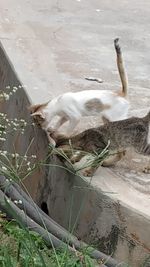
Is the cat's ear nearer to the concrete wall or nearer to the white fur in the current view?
the white fur

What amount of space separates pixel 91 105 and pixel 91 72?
4.49 feet

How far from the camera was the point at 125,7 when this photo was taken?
847 cm

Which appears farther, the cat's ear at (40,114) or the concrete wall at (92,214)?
the cat's ear at (40,114)

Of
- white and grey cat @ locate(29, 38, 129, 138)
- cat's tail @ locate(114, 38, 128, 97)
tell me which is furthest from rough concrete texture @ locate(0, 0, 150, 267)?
cat's tail @ locate(114, 38, 128, 97)

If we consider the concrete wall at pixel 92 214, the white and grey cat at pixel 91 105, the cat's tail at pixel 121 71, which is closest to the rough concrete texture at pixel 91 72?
the concrete wall at pixel 92 214

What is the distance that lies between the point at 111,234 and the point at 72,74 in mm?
2029

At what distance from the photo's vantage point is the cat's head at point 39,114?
5137mm

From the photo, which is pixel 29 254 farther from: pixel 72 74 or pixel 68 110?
pixel 72 74

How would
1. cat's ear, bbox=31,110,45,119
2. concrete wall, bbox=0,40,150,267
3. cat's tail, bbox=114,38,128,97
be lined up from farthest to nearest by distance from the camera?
cat's ear, bbox=31,110,45,119, cat's tail, bbox=114,38,128,97, concrete wall, bbox=0,40,150,267

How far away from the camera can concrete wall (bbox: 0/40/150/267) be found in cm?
443

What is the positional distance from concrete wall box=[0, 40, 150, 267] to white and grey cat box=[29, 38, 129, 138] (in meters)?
0.23

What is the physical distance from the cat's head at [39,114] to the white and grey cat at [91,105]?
3 centimetres

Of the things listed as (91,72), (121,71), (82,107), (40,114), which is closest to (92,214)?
(82,107)

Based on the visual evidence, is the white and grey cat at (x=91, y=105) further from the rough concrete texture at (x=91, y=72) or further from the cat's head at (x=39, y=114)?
the rough concrete texture at (x=91, y=72)
